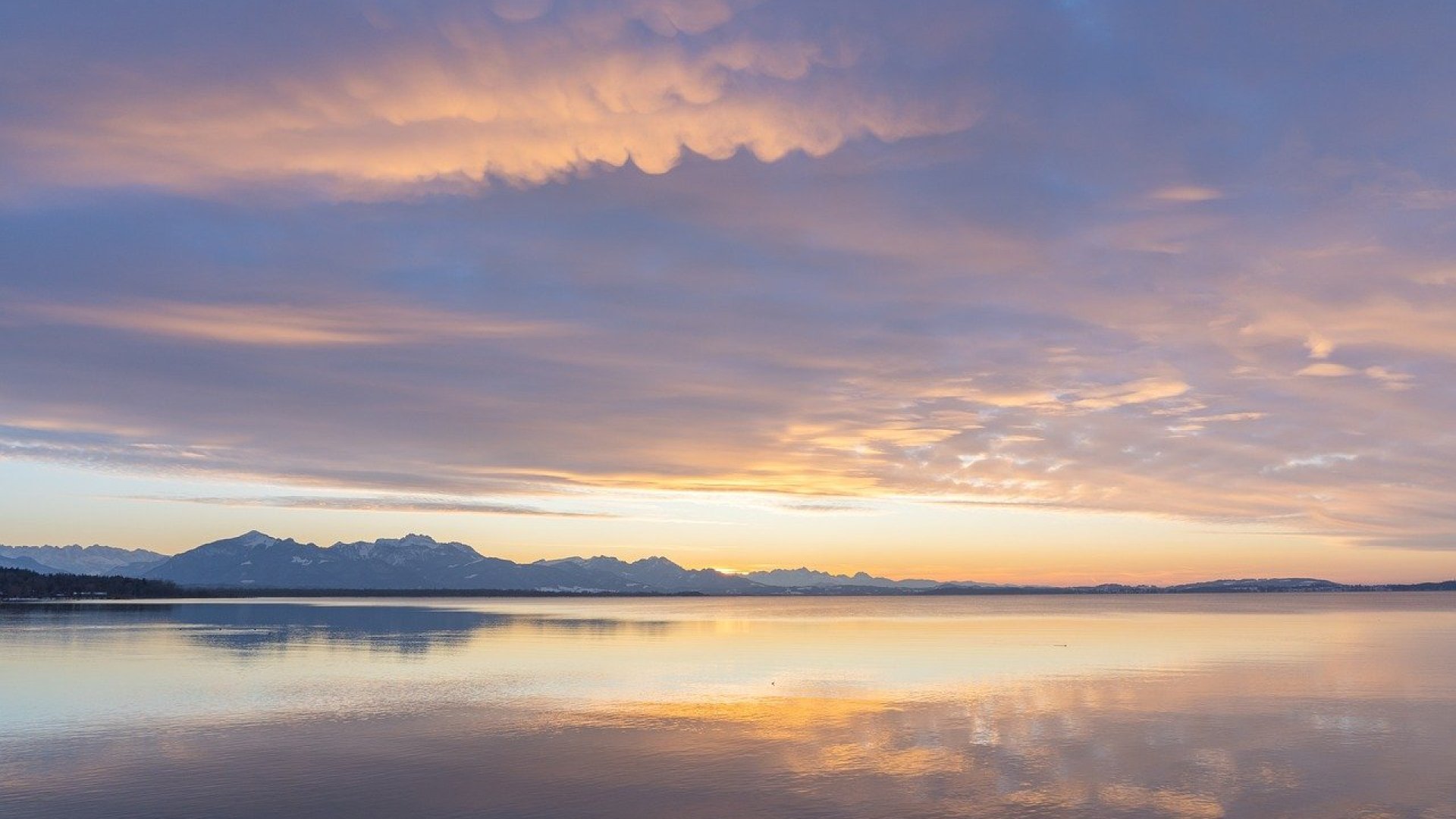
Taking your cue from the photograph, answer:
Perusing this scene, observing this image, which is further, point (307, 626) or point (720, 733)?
point (307, 626)

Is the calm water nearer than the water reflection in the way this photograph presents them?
Yes

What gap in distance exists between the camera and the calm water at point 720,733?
95.2 ft

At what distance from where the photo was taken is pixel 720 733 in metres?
40.6

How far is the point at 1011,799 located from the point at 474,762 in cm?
1790

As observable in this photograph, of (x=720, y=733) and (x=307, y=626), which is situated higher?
(x=720, y=733)

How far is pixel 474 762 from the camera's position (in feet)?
112

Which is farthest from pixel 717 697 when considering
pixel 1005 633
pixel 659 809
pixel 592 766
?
pixel 1005 633

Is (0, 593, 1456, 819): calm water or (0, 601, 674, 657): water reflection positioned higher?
(0, 593, 1456, 819): calm water

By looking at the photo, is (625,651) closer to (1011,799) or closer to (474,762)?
(474,762)

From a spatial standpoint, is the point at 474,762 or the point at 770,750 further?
the point at 770,750

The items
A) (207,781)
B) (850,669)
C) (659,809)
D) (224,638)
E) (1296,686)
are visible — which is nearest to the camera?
(659,809)

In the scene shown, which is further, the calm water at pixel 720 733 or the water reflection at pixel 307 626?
the water reflection at pixel 307 626

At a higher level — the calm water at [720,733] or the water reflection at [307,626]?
the calm water at [720,733]

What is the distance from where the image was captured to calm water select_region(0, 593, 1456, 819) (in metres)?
29.0
